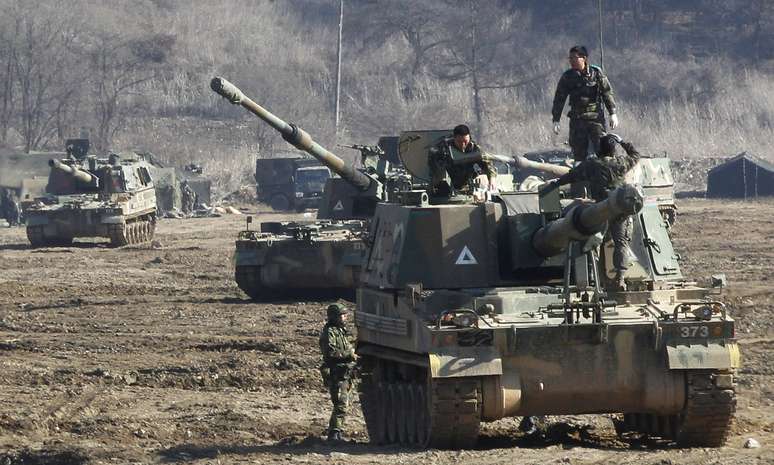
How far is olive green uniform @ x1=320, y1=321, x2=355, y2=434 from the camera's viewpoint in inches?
513

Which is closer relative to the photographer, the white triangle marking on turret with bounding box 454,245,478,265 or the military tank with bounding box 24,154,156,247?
the white triangle marking on turret with bounding box 454,245,478,265

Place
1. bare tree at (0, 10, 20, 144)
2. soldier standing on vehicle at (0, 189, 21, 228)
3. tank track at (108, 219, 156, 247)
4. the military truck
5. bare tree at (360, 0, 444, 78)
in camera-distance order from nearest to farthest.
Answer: tank track at (108, 219, 156, 247) < soldier standing on vehicle at (0, 189, 21, 228) < the military truck < bare tree at (0, 10, 20, 144) < bare tree at (360, 0, 444, 78)

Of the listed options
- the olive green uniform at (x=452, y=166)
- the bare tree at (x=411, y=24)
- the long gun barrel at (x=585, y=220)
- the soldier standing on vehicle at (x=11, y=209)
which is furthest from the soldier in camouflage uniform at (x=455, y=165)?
the bare tree at (x=411, y=24)

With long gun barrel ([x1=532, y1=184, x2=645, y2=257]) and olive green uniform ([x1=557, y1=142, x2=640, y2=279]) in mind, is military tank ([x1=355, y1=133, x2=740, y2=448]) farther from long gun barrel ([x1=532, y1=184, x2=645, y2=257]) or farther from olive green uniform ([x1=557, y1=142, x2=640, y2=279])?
olive green uniform ([x1=557, y1=142, x2=640, y2=279])

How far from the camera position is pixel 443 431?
11.5 meters

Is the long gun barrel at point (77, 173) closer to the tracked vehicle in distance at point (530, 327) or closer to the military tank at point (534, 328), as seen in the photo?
the tracked vehicle in distance at point (530, 327)

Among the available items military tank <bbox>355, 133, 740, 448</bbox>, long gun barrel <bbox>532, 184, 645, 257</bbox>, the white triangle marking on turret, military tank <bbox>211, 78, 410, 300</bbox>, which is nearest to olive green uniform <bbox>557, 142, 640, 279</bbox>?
military tank <bbox>355, 133, 740, 448</bbox>

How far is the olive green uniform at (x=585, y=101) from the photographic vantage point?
48.3 feet

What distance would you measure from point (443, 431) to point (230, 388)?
185 inches

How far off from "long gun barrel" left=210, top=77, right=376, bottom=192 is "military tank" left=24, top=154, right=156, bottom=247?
37.9 feet

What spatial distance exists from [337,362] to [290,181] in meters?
39.7

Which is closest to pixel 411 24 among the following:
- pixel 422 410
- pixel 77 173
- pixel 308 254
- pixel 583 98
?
pixel 77 173

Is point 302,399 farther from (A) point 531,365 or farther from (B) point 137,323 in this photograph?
(B) point 137,323

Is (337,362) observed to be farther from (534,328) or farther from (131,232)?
(131,232)
